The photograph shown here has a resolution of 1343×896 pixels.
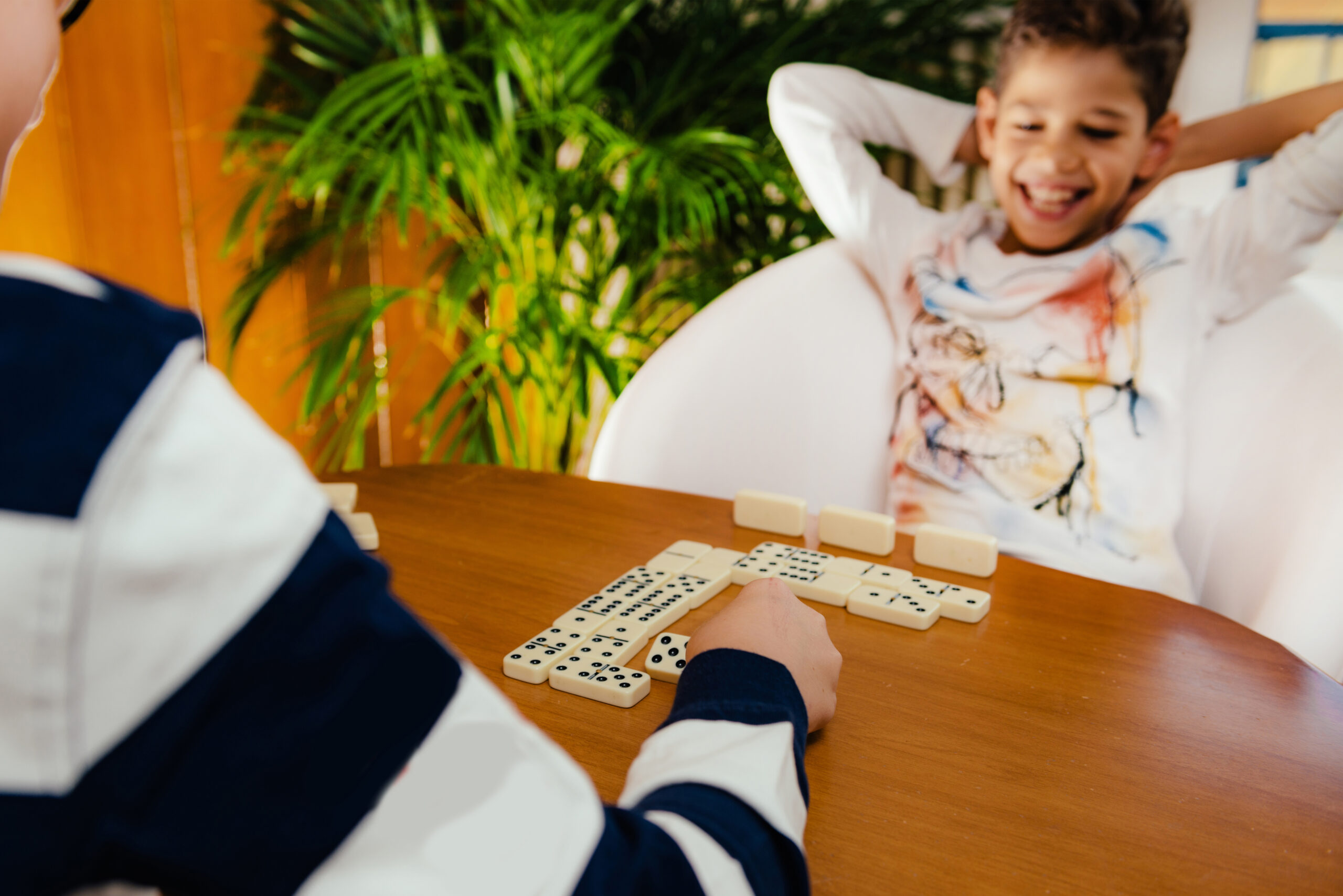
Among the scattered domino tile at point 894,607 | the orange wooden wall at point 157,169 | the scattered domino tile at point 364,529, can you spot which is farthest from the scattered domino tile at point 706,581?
the orange wooden wall at point 157,169

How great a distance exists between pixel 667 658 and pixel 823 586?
17 centimetres

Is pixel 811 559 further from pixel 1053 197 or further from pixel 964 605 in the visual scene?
pixel 1053 197

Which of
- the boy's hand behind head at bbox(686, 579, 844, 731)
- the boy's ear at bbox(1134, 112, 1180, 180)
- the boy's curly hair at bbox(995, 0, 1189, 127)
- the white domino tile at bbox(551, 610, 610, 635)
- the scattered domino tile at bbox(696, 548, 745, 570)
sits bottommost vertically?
the scattered domino tile at bbox(696, 548, 745, 570)

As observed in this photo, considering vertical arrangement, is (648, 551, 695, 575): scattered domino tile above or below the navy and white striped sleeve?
below

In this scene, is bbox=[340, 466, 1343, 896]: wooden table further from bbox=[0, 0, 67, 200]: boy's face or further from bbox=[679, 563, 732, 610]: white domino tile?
bbox=[0, 0, 67, 200]: boy's face

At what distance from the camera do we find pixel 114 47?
2.08 metres

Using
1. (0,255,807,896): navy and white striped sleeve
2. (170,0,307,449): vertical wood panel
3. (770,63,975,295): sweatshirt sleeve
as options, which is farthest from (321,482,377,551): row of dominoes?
(170,0,307,449): vertical wood panel

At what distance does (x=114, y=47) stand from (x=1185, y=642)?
7.54 ft

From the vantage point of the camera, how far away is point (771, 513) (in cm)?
94

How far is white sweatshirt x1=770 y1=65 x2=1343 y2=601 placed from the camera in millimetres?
1141

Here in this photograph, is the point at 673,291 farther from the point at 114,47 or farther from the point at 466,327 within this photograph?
the point at 114,47

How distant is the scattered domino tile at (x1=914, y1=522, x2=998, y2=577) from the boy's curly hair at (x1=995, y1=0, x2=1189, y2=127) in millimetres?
730

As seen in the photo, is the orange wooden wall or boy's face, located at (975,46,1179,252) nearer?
boy's face, located at (975,46,1179,252)

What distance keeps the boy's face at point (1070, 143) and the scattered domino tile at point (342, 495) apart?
3.04 ft
